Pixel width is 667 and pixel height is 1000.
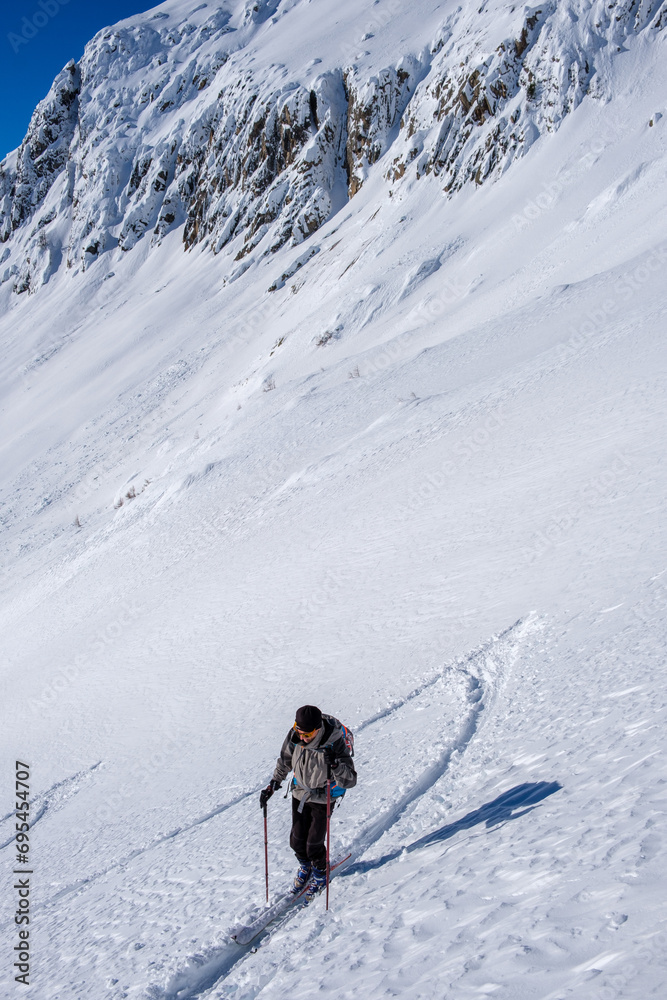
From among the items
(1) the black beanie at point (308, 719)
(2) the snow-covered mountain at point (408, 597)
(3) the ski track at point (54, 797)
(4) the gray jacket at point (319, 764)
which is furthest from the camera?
(3) the ski track at point (54, 797)

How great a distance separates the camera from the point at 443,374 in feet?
47.7

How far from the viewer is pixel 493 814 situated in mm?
3783

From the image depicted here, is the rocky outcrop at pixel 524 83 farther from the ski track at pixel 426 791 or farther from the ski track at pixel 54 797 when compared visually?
the ski track at pixel 54 797

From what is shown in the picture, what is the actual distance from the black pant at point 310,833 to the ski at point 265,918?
0.49 feet

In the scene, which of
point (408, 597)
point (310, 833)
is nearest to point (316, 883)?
point (310, 833)

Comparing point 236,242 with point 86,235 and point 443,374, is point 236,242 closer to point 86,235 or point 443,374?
point 86,235

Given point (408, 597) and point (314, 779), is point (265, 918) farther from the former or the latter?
point (408, 597)

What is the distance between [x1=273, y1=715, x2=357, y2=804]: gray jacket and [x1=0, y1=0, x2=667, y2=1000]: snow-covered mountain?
52 cm

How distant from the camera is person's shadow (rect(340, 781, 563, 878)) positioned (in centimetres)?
368

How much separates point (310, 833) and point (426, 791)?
910 millimetres

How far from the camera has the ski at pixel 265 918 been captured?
3.74 metres

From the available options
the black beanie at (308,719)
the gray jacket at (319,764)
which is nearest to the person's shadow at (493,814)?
the gray jacket at (319,764)

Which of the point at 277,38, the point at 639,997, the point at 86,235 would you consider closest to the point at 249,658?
the point at 639,997

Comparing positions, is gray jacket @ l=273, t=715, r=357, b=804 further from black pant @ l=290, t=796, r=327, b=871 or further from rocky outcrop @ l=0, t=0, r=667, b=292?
rocky outcrop @ l=0, t=0, r=667, b=292
